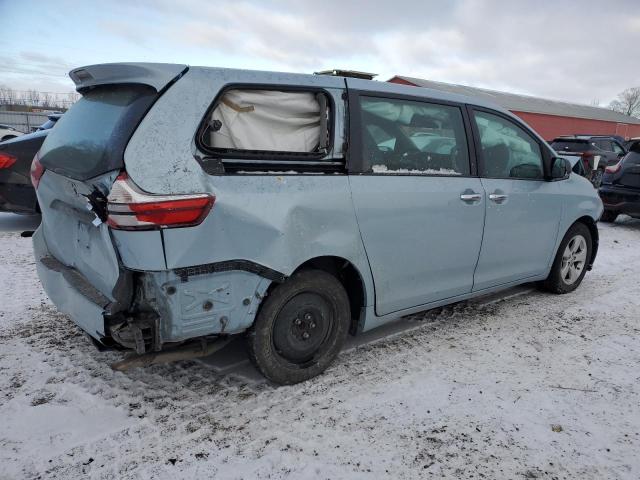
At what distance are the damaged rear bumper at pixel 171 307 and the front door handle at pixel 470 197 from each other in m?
1.69

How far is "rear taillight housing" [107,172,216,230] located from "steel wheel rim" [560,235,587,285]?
3.96 meters

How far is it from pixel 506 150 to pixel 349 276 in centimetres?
188

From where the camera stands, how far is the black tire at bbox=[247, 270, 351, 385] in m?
2.72

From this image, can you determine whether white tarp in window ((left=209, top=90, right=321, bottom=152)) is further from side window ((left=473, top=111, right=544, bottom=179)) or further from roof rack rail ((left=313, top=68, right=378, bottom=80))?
side window ((left=473, top=111, right=544, bottom=179))

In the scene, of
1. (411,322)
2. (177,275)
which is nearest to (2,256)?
(177,275)

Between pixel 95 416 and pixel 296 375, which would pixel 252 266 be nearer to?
pixel 296 375

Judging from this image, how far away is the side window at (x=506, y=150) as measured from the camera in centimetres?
378

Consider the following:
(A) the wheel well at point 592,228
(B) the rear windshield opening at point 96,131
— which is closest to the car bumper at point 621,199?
(A) the wheel well at point 592,228

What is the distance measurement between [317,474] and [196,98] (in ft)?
A: 6.39

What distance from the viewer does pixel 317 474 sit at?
2.19m

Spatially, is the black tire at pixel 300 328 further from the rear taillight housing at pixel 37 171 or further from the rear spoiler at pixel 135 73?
the rear taillight housing at pixel 37 171

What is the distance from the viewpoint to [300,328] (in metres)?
2.92

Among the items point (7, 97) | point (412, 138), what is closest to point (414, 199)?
point (412, 138)

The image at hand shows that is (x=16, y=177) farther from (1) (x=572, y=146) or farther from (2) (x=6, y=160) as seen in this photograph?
(1) (x=572, y=146)
